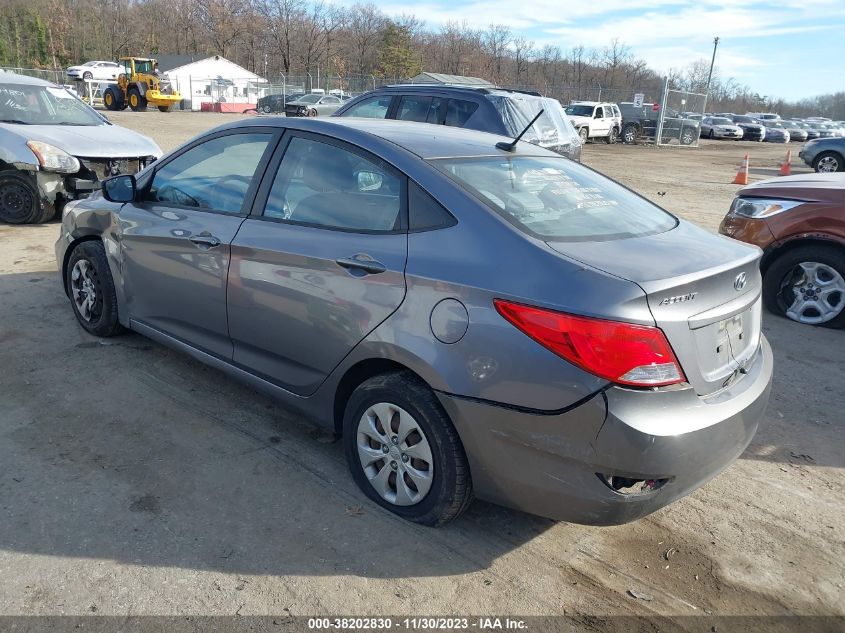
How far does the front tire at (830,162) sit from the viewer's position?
67.4 feet

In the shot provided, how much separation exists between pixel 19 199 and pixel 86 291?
14.4ft

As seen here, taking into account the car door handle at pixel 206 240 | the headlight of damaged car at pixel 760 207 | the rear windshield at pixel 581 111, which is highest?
the rear windshield at pixel 581 111

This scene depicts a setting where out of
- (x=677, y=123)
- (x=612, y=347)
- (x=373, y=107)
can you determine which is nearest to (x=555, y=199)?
(x=612, y=347)

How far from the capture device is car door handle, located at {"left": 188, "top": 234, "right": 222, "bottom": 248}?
363 cm

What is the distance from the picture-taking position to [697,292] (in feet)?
8.41

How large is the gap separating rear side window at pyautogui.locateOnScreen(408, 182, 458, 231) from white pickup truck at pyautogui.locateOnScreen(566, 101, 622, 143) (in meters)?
29.5

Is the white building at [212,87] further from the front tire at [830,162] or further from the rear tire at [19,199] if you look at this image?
the rear tire at [19,199]

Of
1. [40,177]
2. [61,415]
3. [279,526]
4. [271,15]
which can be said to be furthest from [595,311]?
[271,15]

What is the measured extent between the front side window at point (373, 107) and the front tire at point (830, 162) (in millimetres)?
17190

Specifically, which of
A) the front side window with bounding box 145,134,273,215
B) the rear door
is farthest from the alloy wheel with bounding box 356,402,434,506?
the rear door

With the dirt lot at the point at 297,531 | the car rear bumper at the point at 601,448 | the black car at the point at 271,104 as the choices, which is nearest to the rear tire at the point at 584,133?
the black car at the point at 271,104

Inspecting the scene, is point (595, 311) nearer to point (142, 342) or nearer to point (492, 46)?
point (142, 342)

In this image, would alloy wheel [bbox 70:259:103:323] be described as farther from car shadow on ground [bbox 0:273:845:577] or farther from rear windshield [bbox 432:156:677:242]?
rear windshield [bbox 432:156:677:242]

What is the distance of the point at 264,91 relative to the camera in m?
55.5
